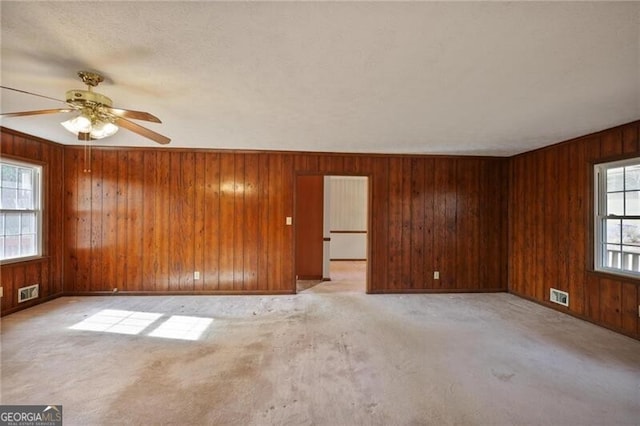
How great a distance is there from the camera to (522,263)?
4.66m

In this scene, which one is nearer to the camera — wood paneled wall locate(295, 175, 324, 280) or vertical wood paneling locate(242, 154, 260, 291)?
vertical wood paneling locate(242, 154, 260, 291)

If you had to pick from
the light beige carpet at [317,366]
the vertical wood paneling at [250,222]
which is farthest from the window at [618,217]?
the vertical wood paneling at [250,222]

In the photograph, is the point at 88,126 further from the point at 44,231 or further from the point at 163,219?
the point at 44,231

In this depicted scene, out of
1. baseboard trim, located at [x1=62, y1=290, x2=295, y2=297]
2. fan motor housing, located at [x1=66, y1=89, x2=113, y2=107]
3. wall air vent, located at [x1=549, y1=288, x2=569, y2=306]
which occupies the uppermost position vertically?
fan motor housing, located at [x1=66, y1=89, x2=113, y2=107]

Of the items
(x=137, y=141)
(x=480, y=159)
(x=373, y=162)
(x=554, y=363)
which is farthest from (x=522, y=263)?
(x=137, y=141)

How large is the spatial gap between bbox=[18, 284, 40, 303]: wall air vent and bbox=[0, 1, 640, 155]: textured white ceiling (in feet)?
7.12

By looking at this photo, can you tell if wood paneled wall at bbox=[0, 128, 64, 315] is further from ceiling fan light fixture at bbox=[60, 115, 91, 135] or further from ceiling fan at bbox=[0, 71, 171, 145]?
ceiling fan light fixture at bbox=[60, 115, 91, 135]

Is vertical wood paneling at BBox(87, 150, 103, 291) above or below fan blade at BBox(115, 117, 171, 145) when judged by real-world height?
below

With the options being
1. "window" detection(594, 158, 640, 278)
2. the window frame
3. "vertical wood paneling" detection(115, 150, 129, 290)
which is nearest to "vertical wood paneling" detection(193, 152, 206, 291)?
"vertical wood paneling" detection(115, 150, 129, 290)

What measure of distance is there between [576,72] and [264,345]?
10.9 ft

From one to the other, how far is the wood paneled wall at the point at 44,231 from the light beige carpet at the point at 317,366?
0.34 m

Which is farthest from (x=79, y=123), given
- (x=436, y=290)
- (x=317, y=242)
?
(x=436, y=290)

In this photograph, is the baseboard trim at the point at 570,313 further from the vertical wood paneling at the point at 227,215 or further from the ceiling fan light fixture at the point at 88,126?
the ceiling fan light fixture at the point at 88,126

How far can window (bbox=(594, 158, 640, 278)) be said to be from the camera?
10.4ft
